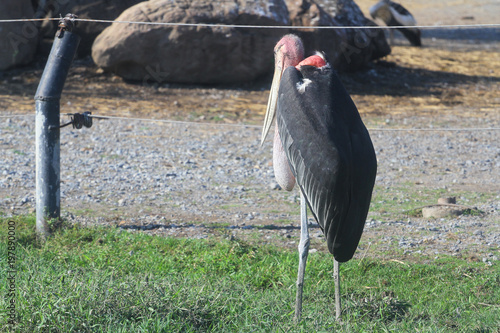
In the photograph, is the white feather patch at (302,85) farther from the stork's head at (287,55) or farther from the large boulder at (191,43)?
the large boulder at (191,43)

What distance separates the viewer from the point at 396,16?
1236 centimetres

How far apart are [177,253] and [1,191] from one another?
184 cm

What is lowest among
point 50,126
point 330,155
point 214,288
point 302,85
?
point 214,288

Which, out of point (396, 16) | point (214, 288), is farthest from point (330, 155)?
point (396, 16)

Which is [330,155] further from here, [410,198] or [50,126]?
[410,198]

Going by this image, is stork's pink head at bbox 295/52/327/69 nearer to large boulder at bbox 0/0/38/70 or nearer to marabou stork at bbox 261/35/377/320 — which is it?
marabou stork at bbox 261/35/377/320

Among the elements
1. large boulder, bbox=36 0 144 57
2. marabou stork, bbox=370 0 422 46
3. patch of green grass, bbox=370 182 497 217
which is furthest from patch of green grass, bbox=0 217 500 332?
marabou stork, bbox=370 0 422 46

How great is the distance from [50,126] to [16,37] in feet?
19.5

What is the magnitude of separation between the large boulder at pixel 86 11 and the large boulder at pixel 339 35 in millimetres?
2740

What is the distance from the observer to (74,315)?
2.35 metres

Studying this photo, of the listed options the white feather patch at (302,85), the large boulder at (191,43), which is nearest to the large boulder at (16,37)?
the large boulder at (191,43)

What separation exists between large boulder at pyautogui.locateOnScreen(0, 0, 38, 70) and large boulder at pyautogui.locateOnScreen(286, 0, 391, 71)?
3.88m

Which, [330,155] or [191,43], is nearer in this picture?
[330,155]

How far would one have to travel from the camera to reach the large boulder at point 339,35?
8.93 m
